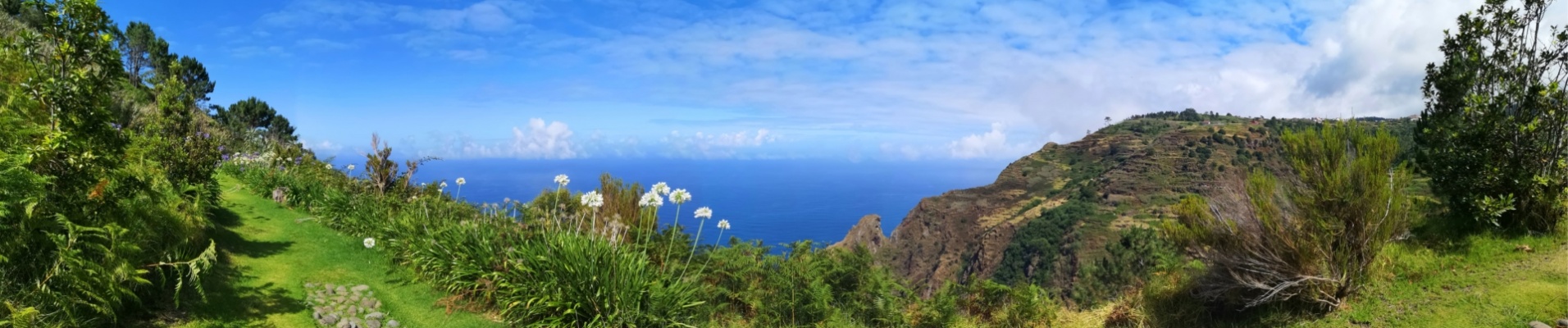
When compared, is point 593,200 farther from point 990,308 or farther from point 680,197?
point 990,308

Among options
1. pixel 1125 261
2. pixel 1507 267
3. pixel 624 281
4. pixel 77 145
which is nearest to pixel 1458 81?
pixel 1507 267

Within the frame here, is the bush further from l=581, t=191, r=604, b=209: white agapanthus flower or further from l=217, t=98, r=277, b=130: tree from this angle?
l=217, t=98, r=277, b=130: tree

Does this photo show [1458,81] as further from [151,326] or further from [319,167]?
[319,167]

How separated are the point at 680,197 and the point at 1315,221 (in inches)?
221

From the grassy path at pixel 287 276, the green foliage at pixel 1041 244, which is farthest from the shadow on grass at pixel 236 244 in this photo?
the green foliage at pixel 1041 244

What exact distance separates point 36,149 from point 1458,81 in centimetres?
1227

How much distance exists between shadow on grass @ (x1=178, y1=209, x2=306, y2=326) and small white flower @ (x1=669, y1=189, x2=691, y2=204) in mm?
3496

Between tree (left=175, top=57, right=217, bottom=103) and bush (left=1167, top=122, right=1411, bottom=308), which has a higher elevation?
tree (left=175, top=57, right=217, bottom=103)

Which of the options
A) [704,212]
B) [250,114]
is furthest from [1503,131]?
[250,114]

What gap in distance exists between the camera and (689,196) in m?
5.80

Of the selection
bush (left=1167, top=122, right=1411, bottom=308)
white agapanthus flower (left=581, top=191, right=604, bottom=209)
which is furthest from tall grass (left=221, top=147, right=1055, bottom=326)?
bush (left=1167, top=122, right=1411, bottom=308)

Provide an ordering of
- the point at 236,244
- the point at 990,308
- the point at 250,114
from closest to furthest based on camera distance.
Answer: the point at 990,308 → the point at 236,244 → the point at 250,114

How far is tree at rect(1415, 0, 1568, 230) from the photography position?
653 centimetres

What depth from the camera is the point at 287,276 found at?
7047 mm
